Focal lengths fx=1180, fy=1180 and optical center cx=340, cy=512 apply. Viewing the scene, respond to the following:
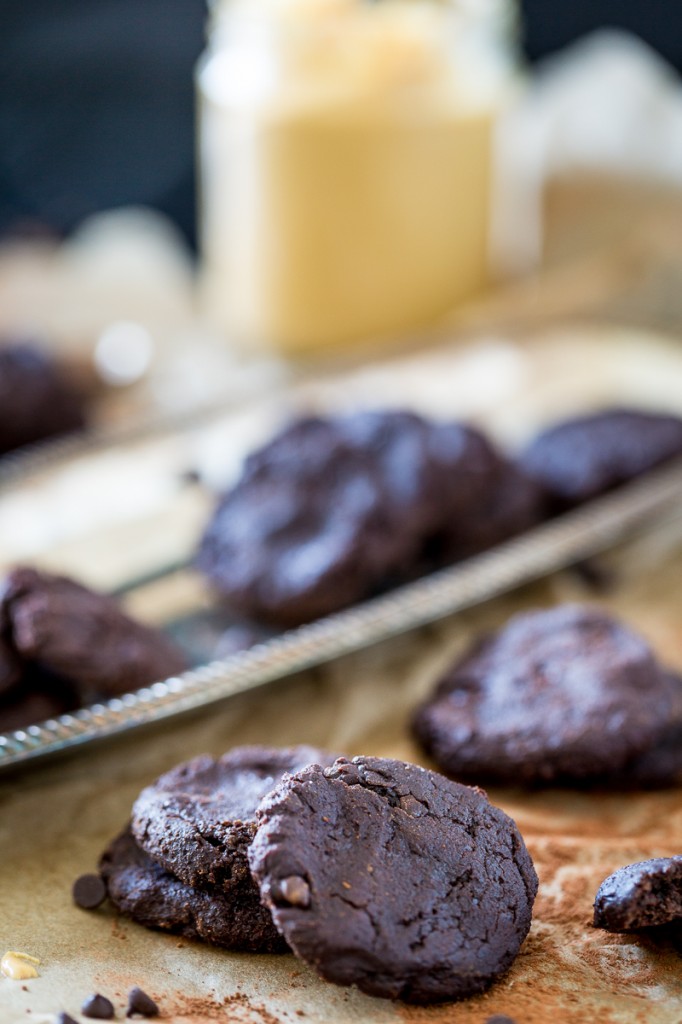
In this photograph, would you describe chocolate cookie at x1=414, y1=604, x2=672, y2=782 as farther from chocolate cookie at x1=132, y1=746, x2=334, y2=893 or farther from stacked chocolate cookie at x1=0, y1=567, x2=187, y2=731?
stacked chocolate cookie at x1=0, y1=567, x2=187, y2=731

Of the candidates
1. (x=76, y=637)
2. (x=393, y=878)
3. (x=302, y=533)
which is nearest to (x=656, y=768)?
(x=393, y=878)

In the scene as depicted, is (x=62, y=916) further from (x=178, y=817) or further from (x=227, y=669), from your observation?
(x=227, y=669)

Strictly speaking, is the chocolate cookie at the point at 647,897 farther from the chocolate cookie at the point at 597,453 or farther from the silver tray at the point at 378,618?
the chocolate cookie at the point at 597,453

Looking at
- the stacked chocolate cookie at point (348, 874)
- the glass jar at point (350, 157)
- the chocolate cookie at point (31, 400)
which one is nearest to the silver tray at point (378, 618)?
the stacked chocolate cookie at point (348, 874)

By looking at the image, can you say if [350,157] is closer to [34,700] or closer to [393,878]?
[34,700]

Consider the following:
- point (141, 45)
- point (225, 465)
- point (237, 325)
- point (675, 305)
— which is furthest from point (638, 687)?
point (141, 45)
